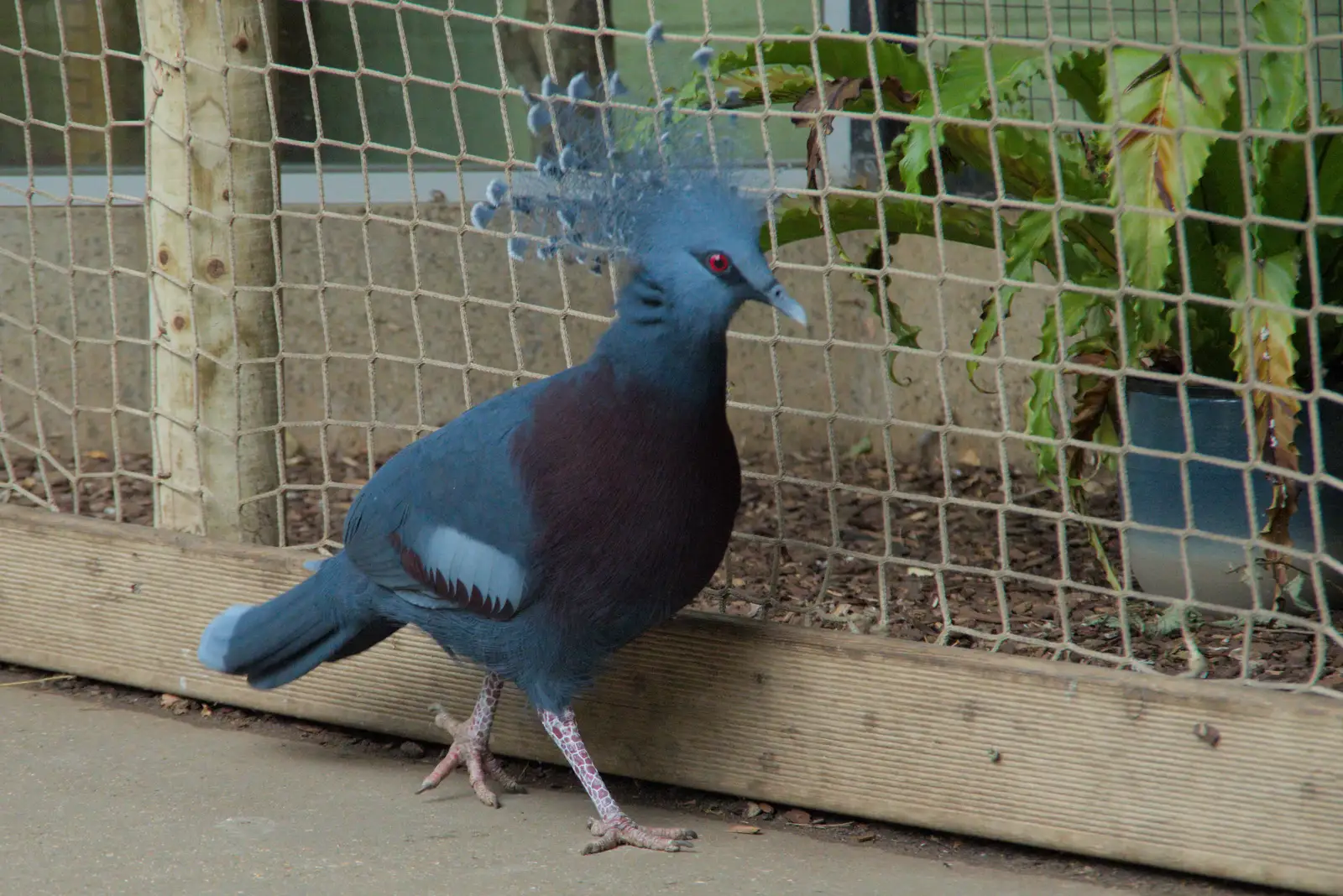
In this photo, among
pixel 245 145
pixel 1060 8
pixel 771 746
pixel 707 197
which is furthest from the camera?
pixel 1060 8

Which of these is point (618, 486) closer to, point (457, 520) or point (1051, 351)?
point (457, 520)

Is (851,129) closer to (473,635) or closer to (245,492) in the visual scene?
(245,492)

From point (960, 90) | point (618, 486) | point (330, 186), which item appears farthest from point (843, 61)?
point (330, 186)

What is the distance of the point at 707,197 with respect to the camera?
2.24m

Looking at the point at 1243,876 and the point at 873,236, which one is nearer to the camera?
the point at 1243,876

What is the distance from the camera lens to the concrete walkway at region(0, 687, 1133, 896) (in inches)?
91.7

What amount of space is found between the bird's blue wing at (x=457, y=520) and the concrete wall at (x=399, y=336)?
1910mm

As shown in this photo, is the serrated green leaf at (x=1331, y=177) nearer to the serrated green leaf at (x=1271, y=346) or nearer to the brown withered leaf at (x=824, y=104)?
the serrated green leaf at (x=1271, y=346)

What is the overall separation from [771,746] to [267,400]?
1.30 metres

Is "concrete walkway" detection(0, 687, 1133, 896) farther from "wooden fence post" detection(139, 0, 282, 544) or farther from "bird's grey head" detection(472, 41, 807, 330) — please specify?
"bird's grey head" detection(472, 41, 807, 330)

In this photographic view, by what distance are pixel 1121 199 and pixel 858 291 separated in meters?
2.17

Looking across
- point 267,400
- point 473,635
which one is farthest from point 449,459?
point 267,400

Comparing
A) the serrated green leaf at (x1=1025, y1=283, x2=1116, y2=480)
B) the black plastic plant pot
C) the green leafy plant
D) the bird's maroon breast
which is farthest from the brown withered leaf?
the black plastic plant pot

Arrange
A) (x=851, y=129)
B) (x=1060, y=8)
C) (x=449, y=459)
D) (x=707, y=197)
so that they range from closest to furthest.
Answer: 1. (x=707, y=197)
2. (x=449, y=459)
3. (x=1060, y=8)
4. (x=851, y=129)
